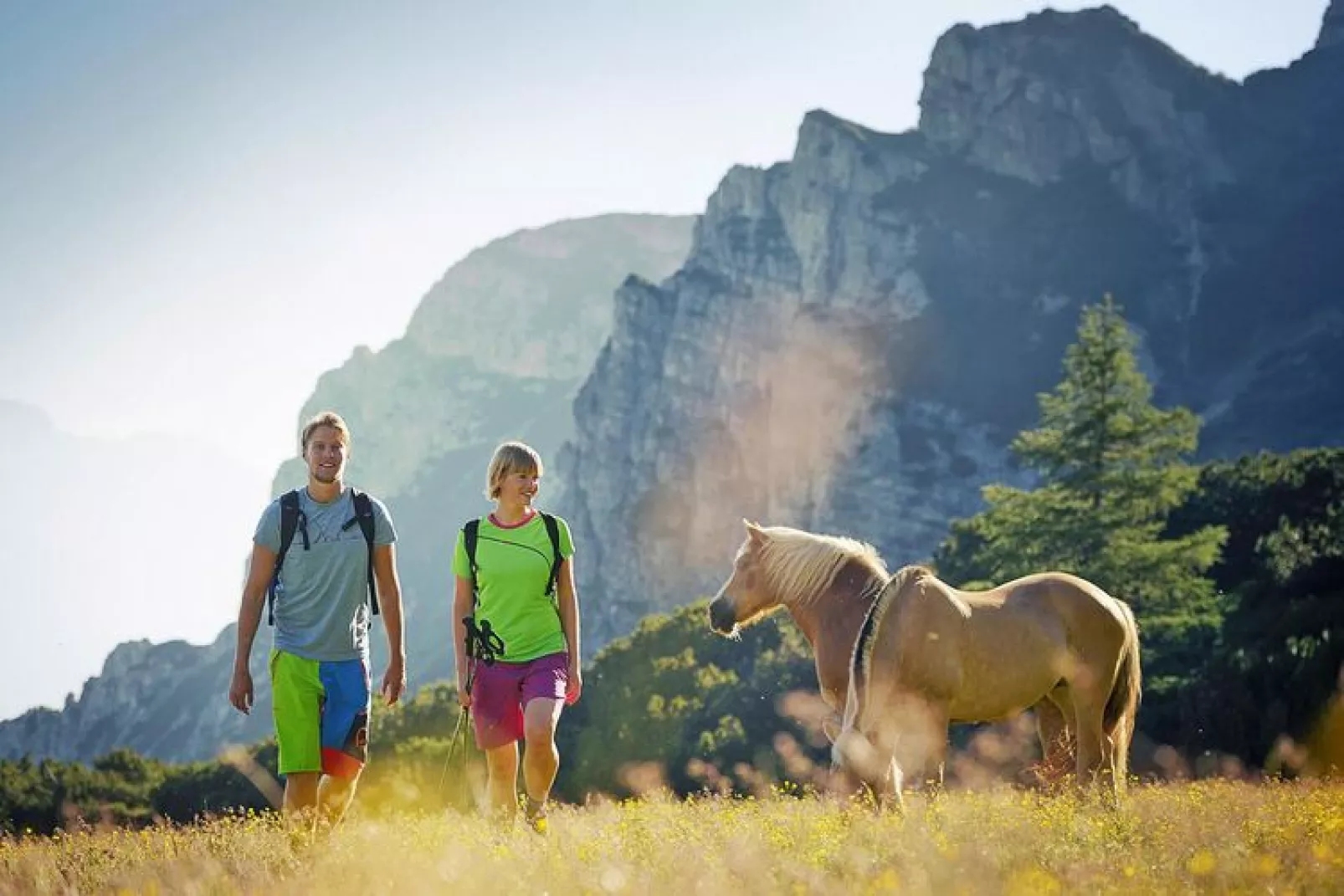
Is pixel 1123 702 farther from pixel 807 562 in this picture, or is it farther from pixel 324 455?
pixel 324 455

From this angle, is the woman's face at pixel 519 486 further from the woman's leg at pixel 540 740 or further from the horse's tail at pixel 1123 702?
the horse's tail at pixel 1123 702

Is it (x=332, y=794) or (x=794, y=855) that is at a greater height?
(x=332, y=794)

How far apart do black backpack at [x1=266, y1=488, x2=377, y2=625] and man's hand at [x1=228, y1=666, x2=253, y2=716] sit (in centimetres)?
29

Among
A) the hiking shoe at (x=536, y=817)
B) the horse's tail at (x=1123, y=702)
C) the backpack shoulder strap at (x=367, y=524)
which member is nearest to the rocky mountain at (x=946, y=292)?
the horse's tail at (x=1123, y=702)

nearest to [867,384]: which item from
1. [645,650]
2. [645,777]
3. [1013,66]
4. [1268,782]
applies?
[1013,66]

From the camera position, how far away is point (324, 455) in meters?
5.62

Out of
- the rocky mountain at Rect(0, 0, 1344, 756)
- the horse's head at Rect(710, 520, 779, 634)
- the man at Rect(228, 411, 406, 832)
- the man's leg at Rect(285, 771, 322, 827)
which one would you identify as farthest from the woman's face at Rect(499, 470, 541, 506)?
the rocky mountain at Rect(0, 0, 1344, 756)

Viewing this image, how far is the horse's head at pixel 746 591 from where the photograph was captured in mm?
8477

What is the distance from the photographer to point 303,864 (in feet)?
15.3

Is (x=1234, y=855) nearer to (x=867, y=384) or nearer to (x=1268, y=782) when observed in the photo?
(x=1268, y=782)

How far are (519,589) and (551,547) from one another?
31cm

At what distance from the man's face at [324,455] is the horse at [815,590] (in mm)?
3117

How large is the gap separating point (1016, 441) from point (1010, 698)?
23.1 meters

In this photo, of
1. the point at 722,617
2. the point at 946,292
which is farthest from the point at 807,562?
the point at 946,292
